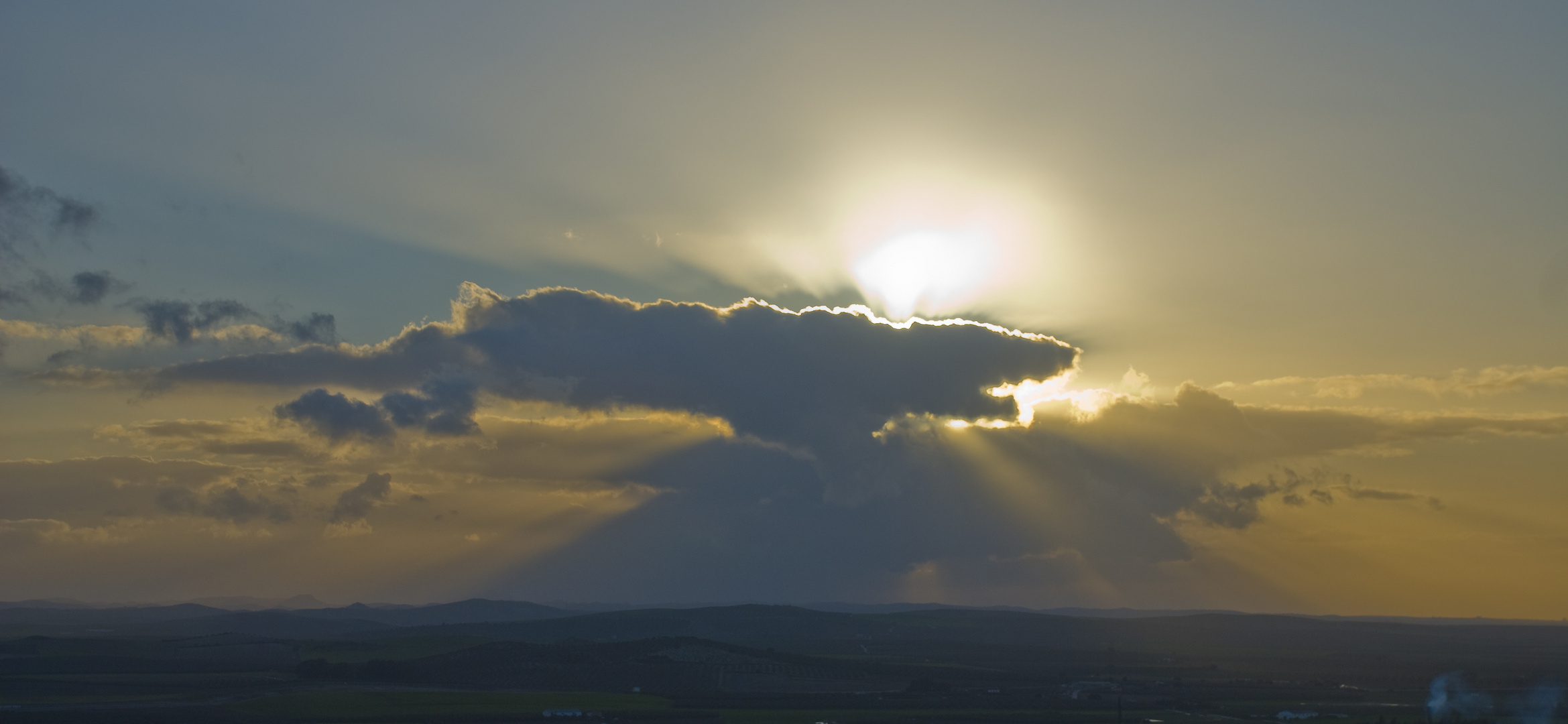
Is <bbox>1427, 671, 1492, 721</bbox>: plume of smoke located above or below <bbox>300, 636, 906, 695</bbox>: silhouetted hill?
above

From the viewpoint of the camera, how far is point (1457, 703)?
143750 mm

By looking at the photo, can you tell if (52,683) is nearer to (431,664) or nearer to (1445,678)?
(431,664)

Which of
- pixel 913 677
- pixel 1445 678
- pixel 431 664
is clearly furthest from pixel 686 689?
pixel 1445 678

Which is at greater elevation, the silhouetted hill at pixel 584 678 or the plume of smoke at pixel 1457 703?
the plume of smoke at pixel 1457 703

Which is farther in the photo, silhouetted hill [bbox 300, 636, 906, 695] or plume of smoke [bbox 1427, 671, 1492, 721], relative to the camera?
silhouetted hill [bbox 300, 636, 906, 695]

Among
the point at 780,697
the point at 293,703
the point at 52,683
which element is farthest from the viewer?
the point at 52,683

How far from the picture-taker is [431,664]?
648ft

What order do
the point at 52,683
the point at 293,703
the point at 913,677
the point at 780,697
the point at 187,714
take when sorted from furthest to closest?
the point at 913,677, the point at 52,683, the point at 780,697, the point at 293,703, the point at 187,714

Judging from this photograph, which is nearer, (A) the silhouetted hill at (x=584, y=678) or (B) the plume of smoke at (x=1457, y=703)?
(B) the plume of smoke at (x=1457, y=703)

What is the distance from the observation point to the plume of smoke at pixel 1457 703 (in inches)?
5217

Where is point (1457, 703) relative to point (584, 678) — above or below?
above

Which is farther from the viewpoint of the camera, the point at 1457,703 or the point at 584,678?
the point at 584,678

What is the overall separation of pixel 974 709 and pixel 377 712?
2771 inches

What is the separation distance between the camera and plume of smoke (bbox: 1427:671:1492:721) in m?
132
